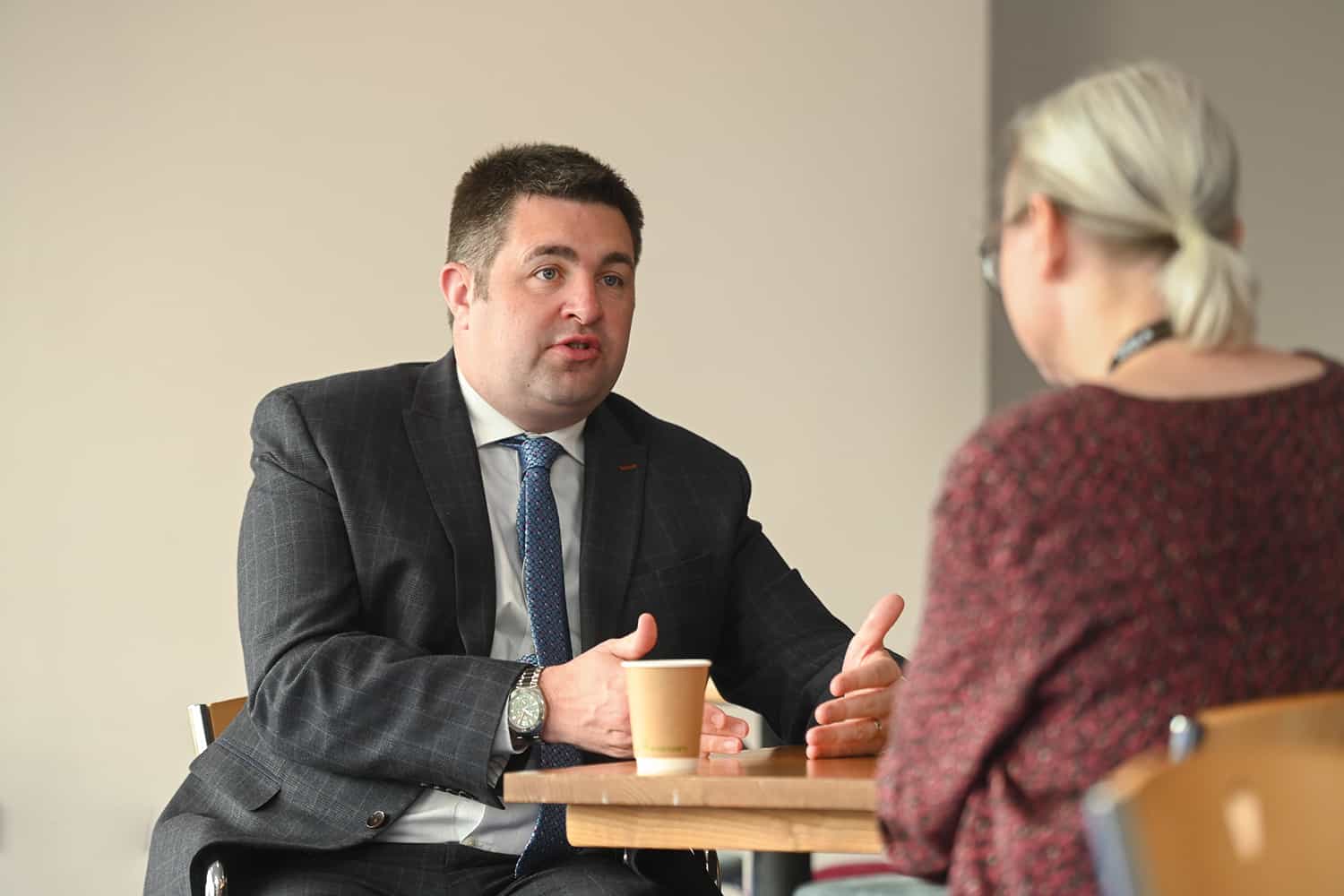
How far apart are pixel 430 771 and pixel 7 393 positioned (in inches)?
89.6

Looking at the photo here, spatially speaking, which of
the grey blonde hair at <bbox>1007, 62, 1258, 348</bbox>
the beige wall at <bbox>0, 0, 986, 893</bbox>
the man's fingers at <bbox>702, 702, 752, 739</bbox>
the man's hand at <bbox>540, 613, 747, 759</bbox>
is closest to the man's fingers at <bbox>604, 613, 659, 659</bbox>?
the man's hand at <bbox>540, 613, 747, 759</bbox>

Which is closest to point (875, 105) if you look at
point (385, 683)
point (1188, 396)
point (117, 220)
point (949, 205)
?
point (949, 205)

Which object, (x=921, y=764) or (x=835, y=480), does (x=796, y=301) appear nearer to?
(x=835, y=480)

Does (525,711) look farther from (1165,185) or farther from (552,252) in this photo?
(1165,185)

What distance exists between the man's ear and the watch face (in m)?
0.67

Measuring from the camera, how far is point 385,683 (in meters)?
1.77

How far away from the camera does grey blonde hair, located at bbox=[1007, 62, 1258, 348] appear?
114 centimetres

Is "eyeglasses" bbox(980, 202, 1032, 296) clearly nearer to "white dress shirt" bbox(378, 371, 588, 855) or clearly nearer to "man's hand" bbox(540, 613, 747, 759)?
"man's hand" bbox(540, 613, 747, 759)

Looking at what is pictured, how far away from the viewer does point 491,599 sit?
77.9 inches

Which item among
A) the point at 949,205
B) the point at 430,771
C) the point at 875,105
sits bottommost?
the point at 430,771

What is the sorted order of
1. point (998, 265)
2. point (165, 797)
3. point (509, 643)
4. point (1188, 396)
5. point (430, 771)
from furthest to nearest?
point (165, 797) → point (509, 643) → point (430, 771) → point (998, 265) → point (1188, 396)

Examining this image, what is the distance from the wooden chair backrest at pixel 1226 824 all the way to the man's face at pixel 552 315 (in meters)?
1.34

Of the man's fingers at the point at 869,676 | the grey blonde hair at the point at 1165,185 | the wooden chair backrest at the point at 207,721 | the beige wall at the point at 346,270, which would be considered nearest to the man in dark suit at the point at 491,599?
the man's fingers at the point at 869,676

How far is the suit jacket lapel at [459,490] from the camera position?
1.96 metres
